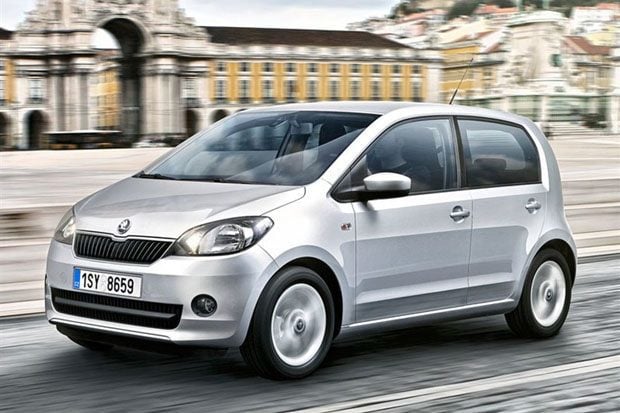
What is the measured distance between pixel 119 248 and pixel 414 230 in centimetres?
169

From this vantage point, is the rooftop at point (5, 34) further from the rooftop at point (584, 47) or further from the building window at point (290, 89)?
the rooftop at point (584, 47)

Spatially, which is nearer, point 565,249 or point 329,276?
point 329,276

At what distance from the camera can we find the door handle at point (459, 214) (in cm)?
725

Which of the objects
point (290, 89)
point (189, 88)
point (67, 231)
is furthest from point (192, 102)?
point (67, 231)

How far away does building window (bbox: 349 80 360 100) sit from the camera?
12938 cm

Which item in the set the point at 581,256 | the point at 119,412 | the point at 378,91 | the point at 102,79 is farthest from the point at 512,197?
the point at 102,79

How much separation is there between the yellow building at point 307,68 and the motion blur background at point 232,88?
0.48 ft

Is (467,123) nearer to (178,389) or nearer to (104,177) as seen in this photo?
(178,389)

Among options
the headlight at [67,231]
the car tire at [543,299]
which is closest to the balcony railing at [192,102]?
the car tire at [543,299]

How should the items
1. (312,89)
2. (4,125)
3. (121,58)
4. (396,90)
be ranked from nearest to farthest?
(121,58)
(4,125)
(396,90)
(312,89)

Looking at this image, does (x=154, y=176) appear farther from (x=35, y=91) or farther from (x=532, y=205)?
(x=35, y=91)

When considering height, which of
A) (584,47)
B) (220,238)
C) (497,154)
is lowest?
(584,47)

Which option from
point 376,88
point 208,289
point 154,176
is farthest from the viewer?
point 376,88

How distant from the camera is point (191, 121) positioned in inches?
4530
